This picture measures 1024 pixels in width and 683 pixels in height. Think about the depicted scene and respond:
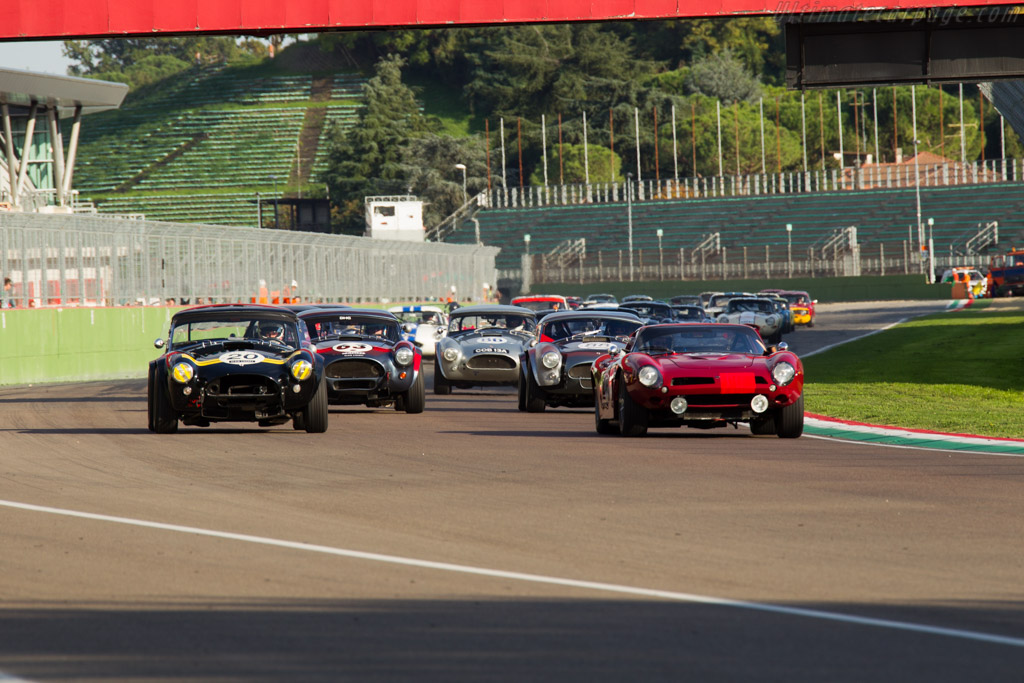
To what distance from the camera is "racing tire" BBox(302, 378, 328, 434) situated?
16844 mm

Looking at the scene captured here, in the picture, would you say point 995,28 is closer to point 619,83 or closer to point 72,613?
point 72,613

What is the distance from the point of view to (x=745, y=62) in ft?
547

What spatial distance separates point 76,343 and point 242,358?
1932cm

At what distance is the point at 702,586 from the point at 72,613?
9.36 ft

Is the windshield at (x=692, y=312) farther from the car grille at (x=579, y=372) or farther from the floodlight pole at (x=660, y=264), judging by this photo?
the floodlight pole at (x=660, y=264)

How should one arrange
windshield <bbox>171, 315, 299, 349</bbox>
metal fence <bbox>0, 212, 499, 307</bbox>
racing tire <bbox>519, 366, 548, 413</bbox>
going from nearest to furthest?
windshield <bbox>171, 315, 299, 349</bbox>, racing tire <bbox>519, 366, 548, 413</bbox>, metal fence <bbox>0, 212, 499, 307</bbox>

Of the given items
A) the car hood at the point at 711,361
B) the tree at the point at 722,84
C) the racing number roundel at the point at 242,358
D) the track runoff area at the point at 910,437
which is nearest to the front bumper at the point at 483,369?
the track runoff area at the point at 910,437

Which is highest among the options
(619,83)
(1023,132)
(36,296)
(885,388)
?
(619,83)

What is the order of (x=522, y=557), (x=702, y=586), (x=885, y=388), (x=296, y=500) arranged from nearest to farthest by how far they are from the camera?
→ (x=702, y=586), (x=522, y=557), (x=296, y=500), (x=885, y=388)

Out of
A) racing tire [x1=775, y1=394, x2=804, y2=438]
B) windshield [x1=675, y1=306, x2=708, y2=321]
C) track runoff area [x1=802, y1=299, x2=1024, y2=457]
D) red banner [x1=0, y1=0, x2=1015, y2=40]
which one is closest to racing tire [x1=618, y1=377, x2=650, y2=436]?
racing tire [x1=775, y1=394, x2=804, y2=438]

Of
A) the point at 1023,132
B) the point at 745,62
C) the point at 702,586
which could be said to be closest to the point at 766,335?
the point at 1023,132

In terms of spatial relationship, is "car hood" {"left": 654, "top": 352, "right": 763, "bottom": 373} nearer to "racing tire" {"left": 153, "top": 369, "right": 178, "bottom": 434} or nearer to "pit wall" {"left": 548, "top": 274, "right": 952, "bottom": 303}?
"racing tire" {"left": 153, "top": 369, "right": 178, "bottom": 434}

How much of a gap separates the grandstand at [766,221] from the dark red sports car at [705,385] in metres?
73.3

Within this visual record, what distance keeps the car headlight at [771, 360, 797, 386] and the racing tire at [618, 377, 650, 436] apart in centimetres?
138
